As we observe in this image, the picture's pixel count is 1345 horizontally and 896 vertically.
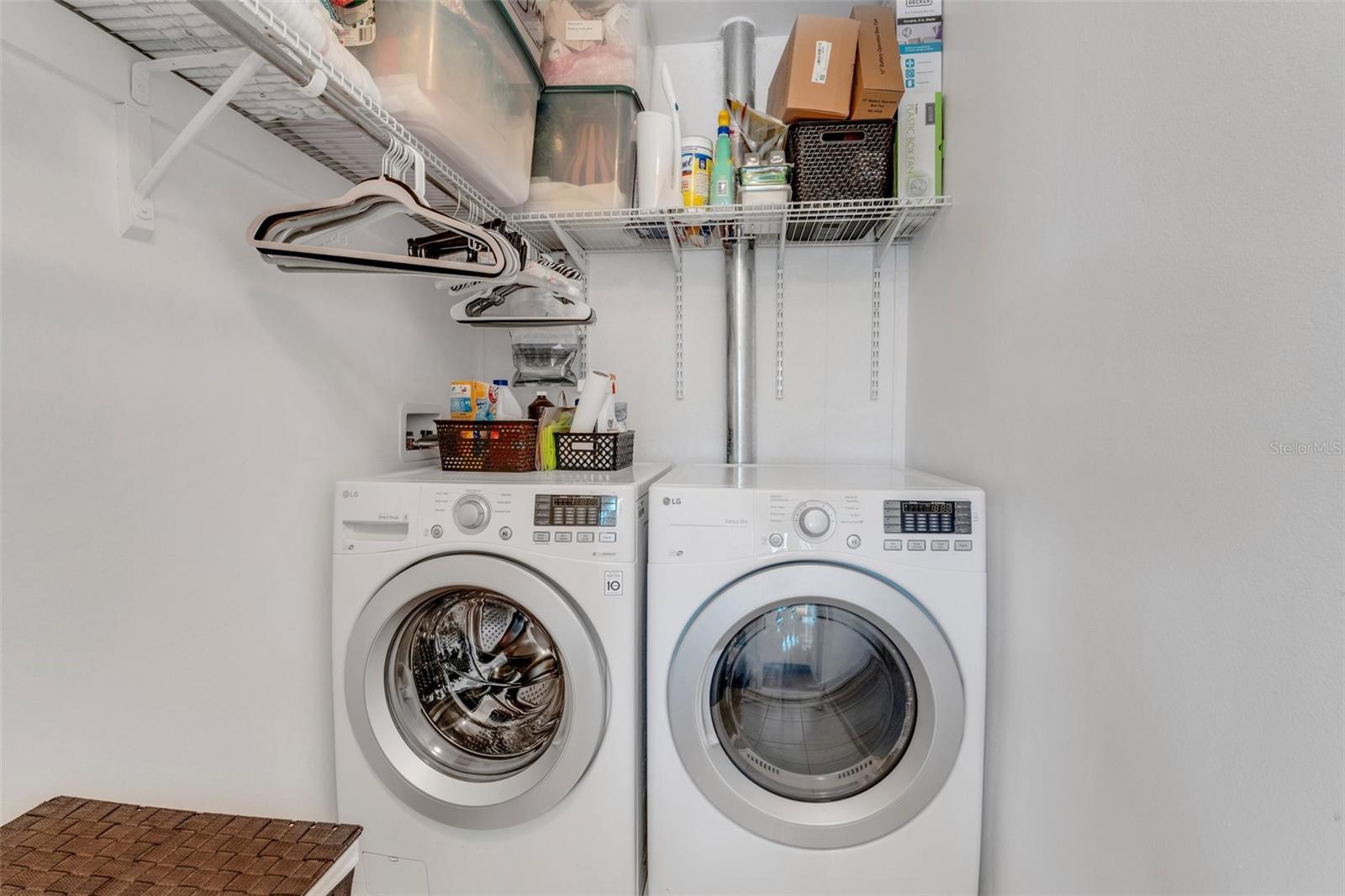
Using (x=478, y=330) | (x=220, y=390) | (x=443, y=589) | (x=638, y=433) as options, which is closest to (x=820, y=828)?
(x=443, y=589)

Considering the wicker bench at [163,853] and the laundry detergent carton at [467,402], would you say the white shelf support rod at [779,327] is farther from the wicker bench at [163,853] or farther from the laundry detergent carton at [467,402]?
the wicker bench at [163,853]

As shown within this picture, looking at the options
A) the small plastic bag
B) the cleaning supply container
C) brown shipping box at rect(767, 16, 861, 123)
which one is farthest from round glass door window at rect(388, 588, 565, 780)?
brown shipping box at rect(767, 16, 861, 123)

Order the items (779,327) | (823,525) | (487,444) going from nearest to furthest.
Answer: (823,525)
(487,444)
(779,327)

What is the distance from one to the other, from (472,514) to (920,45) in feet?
5.93

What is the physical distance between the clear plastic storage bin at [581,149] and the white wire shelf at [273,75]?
0.36 metres

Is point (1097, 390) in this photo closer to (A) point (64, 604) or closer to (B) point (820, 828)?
(B) point (820, 828)

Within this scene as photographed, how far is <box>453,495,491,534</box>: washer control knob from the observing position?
1.24m

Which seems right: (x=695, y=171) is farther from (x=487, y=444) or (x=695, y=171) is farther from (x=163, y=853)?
(x=163, y=853)

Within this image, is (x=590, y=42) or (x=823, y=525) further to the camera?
(x=590, y=42)

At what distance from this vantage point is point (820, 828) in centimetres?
120

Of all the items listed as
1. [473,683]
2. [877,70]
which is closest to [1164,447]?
[877,70]

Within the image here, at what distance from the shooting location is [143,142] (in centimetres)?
100

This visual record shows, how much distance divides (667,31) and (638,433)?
4.52ft
